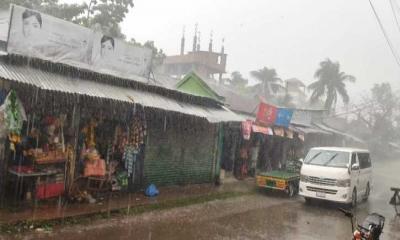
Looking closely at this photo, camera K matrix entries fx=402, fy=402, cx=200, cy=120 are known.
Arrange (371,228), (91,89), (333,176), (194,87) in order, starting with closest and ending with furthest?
(371,228)
(91,89)
(333,176)
(194,87)

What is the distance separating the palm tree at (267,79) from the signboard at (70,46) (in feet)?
137

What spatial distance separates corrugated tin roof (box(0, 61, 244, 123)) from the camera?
8.77 meters

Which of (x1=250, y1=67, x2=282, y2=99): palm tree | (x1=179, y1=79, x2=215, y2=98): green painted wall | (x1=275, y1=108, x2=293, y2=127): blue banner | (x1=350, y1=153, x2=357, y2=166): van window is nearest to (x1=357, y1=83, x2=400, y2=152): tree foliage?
(x1=250, y1=67, x2=282, y2=99): palm tree

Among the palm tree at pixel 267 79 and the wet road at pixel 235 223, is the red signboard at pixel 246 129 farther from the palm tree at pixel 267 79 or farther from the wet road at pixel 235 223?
the palm tree at pixel 267 79

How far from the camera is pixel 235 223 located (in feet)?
35.3

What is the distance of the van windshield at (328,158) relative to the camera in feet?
48.4

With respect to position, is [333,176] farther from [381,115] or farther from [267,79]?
[381,115]

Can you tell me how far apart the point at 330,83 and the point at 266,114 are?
3544cm

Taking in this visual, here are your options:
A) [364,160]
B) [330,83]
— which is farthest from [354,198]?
[330,83]

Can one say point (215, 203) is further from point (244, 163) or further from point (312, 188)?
point (244, 163)

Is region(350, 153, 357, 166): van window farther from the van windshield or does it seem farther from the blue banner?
the blue banner

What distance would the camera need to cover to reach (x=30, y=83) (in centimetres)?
860

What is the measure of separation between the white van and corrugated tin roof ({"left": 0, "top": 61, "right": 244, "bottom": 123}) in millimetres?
3898

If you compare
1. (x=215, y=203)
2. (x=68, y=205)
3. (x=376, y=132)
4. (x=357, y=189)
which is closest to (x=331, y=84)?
(x=376, y=132)
